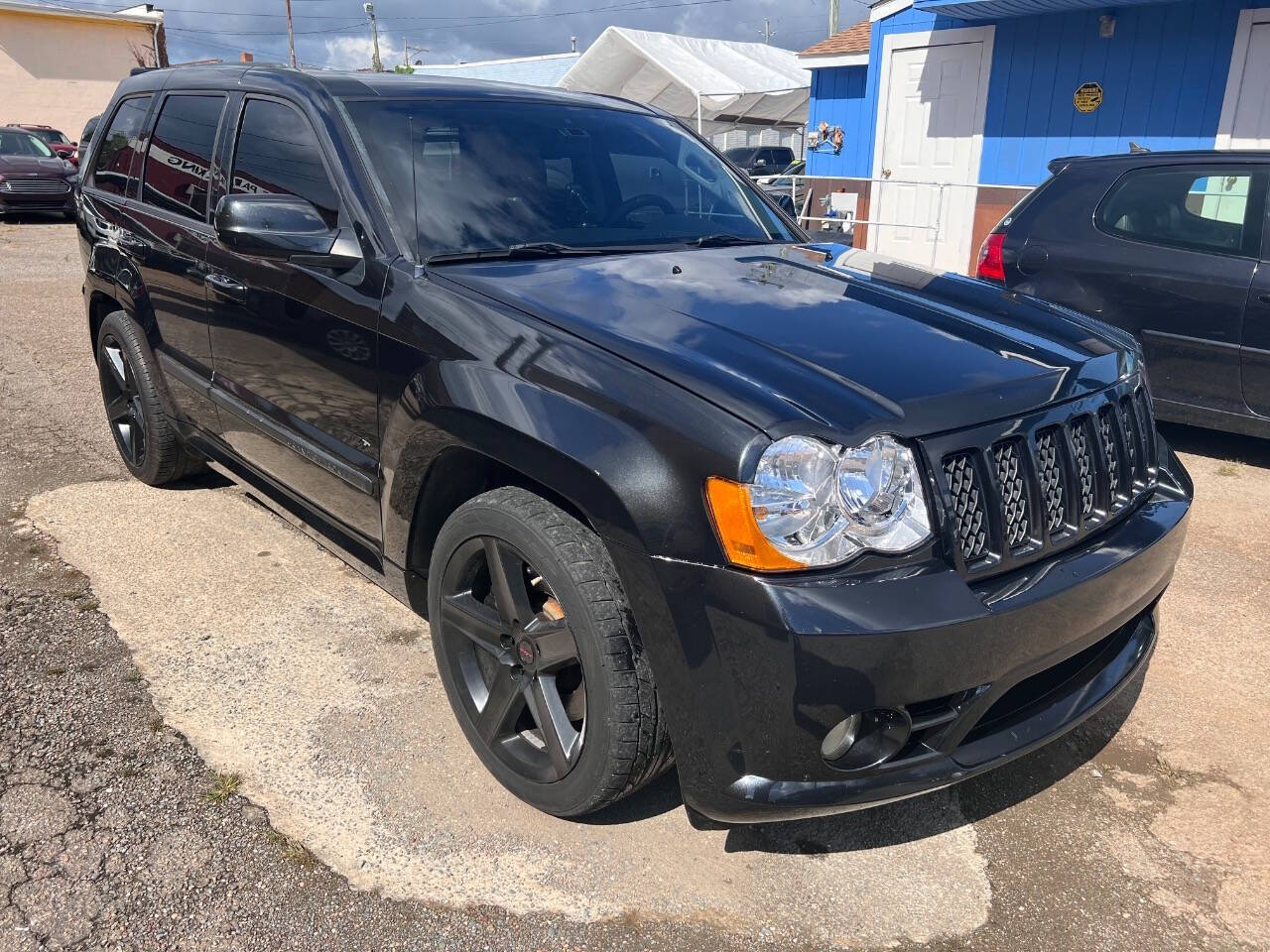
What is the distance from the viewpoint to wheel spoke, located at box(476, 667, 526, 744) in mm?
2570

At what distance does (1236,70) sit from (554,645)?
34.3 ft

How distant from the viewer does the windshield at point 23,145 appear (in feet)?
63.3

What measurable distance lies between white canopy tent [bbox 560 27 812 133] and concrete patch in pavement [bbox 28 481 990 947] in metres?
14.9

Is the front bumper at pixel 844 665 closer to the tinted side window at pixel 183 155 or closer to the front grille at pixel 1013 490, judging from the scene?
the front grille at pixel 1013 490

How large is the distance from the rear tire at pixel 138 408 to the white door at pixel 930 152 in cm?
907

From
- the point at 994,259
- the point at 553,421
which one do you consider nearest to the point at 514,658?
the point at 553,421

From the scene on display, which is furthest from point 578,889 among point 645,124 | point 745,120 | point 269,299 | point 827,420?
point 745,120

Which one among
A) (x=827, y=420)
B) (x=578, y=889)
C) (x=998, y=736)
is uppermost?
(x=827, y=420)

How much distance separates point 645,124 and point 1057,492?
2221mm

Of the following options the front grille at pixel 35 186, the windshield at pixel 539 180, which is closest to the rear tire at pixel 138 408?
the windshield at pixel 539 180

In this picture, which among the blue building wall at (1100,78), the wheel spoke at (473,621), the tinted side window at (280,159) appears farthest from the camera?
the blue building wall at (1100,78)

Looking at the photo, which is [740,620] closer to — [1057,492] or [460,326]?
[1057,492]

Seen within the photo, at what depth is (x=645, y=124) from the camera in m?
3.85

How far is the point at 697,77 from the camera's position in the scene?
1736 centimetres
